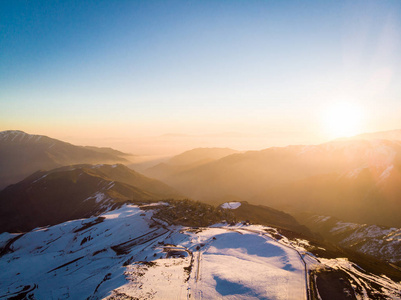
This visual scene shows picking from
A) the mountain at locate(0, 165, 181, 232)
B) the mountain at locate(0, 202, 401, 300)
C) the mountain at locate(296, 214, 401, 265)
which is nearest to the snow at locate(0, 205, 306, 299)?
the mountain at locate(0, 202, 401, 300)

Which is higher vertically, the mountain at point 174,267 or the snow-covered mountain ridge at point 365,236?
the mountain at point 174,267

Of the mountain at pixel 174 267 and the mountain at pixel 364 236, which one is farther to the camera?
the mountain at pixel 364 236

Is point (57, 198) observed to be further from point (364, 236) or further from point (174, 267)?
point (364, 236)

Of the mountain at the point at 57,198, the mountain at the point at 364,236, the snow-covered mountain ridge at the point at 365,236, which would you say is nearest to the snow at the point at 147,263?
the mountain at the point at 57,198

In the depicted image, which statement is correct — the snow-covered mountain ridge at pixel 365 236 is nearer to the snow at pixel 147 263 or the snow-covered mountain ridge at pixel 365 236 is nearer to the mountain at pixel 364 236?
the mountain at pixel 364 236

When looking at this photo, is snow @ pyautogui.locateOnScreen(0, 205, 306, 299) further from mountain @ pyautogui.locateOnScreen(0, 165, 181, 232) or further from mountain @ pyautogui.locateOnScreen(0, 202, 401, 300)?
mountain @ pyautogui.locateOnScreen(0, 165, 181, 232)

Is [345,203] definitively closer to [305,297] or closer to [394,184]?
[394,184]
